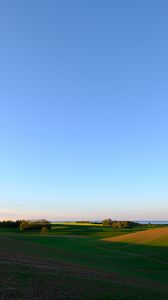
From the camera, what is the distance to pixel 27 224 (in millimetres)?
114188

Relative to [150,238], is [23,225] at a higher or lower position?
higher

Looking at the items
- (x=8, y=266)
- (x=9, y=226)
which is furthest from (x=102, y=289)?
(x=9, y=226)

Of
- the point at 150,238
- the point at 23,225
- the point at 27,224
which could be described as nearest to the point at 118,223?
the point at 27,224

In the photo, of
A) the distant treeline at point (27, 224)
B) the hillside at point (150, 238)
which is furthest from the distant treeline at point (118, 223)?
the hillside at point (150, 238)

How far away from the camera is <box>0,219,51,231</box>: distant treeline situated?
11319 cm

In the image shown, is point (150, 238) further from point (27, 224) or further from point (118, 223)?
point (118, 223)

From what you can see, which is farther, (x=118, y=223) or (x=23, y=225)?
(x=118, y=223)

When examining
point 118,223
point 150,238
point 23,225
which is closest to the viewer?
point 150,238

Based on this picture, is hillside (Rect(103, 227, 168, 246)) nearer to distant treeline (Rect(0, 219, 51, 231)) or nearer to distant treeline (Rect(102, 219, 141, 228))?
distant treeline (Rect(0, 219, 51, 231))

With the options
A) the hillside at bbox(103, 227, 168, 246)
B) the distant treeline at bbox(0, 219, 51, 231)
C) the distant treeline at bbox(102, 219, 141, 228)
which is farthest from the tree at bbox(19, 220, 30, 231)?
the hillside at bbox(103, 227, 168, 246)

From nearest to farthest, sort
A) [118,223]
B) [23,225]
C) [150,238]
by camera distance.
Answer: [150,238]
[23,225]
[118,223]

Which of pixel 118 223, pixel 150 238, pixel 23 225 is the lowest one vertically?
pixel 150 238

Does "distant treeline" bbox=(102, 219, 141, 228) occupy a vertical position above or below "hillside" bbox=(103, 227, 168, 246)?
above

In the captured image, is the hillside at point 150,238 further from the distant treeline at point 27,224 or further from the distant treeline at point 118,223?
the distant treeline at point 118,223
